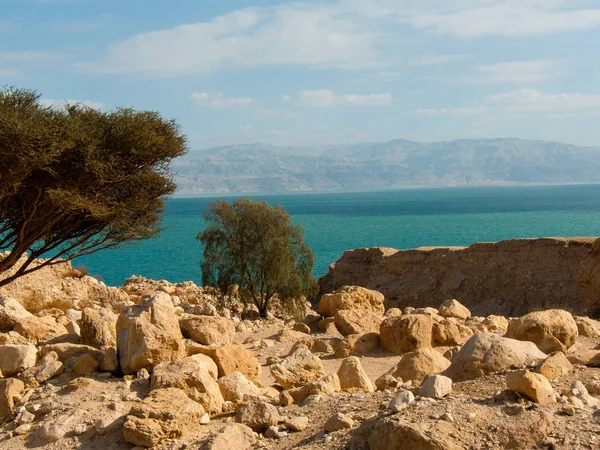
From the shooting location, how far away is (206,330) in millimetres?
14766

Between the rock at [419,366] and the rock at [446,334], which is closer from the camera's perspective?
the rock at [419,366]

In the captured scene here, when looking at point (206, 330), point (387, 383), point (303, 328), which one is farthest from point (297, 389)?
point (303, 328)

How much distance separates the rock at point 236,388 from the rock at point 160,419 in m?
0.93

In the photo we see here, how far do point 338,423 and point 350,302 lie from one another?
1255cm

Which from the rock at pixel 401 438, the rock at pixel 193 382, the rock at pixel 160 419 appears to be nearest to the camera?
the rock at pixel 401 438

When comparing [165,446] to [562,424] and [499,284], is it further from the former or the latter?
[499,284]

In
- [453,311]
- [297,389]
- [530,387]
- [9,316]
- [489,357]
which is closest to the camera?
[530,387]

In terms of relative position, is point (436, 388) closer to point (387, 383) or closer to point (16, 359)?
point (387, 383)

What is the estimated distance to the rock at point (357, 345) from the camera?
1609 centimetres

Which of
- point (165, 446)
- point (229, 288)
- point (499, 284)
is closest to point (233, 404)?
point (165, 446)

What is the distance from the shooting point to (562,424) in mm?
7738

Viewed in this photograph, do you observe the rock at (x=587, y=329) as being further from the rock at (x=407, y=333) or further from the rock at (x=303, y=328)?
the rock at (x=303, y=328)

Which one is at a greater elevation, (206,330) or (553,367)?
(553,367)

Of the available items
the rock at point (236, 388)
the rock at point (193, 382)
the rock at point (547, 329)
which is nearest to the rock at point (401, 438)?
the rock at point (193, 382)
